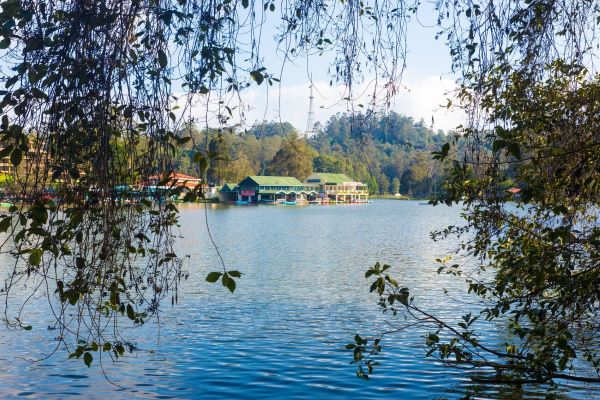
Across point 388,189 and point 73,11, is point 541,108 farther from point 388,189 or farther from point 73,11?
point 388,189

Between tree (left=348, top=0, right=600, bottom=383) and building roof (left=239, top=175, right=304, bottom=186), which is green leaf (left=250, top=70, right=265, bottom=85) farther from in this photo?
building roof (left=239, top=175, right=304, bottom=186)

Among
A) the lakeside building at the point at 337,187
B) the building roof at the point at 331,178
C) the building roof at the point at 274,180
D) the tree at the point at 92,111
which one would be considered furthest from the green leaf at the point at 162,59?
the building roof at the point at 331,178

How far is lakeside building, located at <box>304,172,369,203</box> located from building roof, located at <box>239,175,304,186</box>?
10.7 feet

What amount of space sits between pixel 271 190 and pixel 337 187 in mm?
14550

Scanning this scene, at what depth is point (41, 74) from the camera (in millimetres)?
3238

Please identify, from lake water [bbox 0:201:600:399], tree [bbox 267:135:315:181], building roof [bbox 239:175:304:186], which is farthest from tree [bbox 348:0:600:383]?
tree [bbox 267:135:315:181]

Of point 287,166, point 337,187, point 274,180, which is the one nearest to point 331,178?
point 337,187

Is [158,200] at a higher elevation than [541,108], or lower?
lower

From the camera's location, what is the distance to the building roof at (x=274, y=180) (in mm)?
97688

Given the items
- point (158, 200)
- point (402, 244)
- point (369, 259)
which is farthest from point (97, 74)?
point (402, 244)

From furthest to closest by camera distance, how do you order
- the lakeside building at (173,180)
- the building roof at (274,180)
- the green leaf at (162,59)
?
the building roof at (274,180) → the lakeside building at (173,180) → the green leaf at (162,59)

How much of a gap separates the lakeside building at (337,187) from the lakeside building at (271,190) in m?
2.62

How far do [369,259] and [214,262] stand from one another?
6281mm

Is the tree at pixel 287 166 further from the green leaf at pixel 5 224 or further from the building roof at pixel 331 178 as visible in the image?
the green leaf at pixel 5 224
